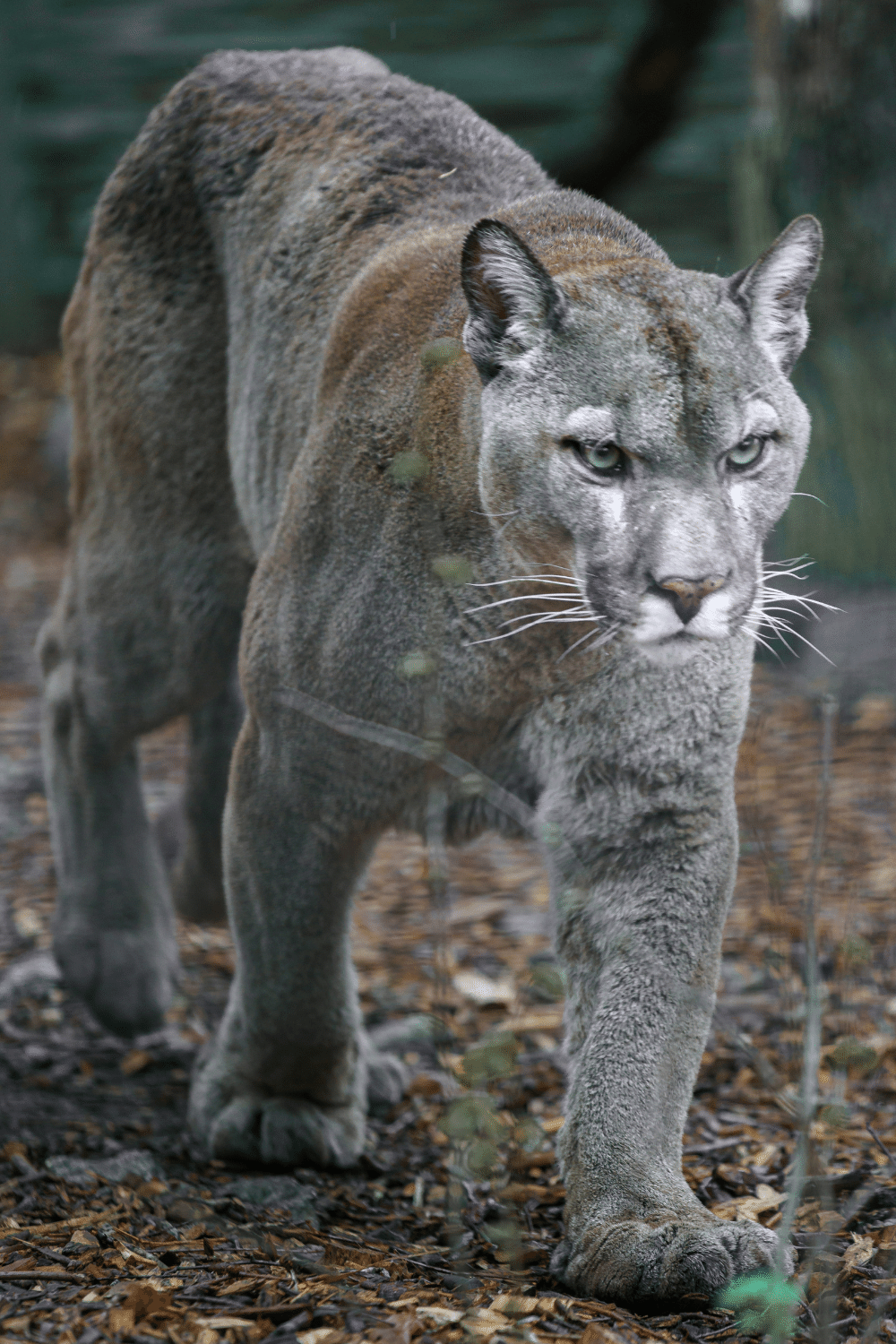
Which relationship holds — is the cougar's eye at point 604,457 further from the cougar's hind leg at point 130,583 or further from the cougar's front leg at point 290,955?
the cougar's hind leg at point 130,583

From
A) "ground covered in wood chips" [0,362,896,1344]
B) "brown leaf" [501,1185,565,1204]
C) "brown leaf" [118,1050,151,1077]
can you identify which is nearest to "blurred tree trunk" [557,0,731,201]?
"ground covered in wood chips" [0,362,896,1344]

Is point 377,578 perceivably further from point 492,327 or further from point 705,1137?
point 705,1137

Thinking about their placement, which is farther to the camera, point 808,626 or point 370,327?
point 808,626

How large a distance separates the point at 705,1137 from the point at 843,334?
14.4ft

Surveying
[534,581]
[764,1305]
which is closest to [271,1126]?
[764,1305]

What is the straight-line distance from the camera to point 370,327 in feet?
10.7

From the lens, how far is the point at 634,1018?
9.37 ft

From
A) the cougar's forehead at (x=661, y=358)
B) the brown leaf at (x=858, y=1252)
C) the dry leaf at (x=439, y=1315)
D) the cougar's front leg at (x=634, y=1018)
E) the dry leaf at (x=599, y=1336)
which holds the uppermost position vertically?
the cougar's forehead at (x=661, y=358)

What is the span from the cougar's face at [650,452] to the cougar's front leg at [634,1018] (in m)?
0.54

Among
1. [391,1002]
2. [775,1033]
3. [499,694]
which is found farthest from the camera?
[391,1002]

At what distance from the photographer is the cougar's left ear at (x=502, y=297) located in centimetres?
262

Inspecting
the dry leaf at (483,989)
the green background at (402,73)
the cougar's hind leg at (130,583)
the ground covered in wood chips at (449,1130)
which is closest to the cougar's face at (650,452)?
the ground covered in wood chips at (449,1130)

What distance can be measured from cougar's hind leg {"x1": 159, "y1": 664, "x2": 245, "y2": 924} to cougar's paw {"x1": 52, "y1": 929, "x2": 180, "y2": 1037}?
0.36 meters

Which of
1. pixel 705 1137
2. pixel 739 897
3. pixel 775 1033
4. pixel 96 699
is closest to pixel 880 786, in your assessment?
pixel 739 897
